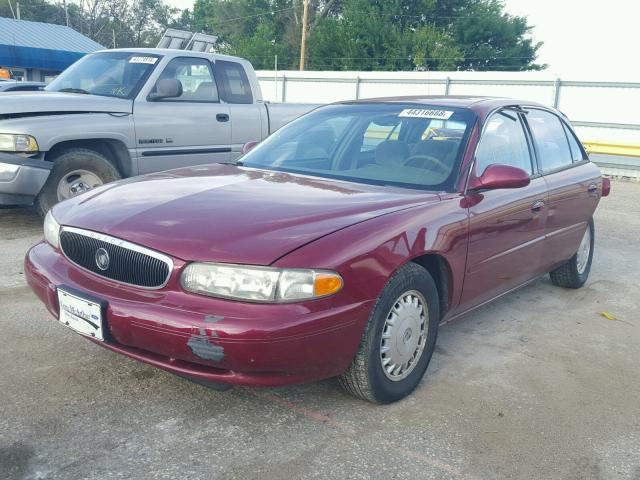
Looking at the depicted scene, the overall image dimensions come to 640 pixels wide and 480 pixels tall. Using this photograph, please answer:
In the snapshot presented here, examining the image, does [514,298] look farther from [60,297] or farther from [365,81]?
[365,81]

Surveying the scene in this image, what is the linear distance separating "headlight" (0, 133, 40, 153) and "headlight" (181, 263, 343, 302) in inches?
157

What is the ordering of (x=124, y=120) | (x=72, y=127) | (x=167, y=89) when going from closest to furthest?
(x=72, y=127) < (x=124, y=120) < (x=167, y=89)

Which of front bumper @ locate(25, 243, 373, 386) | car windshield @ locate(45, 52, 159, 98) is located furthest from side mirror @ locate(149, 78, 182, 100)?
front bumper @ locate(25, 243, 373, 386)

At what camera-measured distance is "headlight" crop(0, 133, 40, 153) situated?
5.78 meters

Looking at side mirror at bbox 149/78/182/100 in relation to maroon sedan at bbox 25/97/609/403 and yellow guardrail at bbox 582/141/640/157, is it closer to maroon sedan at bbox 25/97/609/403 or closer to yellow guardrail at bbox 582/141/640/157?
maroon sedan at bbox 25/97/609/403

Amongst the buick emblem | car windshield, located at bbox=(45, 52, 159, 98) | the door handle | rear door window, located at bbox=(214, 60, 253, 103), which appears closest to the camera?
the buick emblem

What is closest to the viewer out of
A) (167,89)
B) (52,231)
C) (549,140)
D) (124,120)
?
(52,231)

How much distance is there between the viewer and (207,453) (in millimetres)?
2596

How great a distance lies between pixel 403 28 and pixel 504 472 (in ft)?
144

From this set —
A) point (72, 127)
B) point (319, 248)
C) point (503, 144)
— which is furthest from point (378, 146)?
point (72, 127)

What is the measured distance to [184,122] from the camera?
701cm

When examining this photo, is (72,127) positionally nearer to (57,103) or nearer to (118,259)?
(57,103)

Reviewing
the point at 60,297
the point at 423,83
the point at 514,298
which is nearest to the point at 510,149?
the point at 514,298

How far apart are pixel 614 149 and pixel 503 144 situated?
1150 cm
